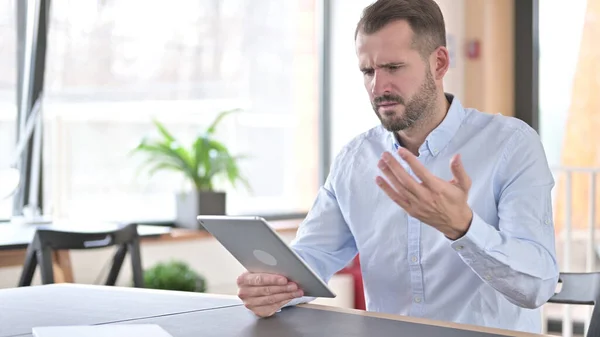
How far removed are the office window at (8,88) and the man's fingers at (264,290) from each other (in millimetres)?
2675

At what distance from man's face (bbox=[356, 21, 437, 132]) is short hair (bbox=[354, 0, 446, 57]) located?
0.01 metres

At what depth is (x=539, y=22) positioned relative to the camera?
16.5 ft

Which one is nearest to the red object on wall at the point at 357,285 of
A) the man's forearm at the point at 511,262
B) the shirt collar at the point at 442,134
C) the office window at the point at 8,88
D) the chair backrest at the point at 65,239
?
the office window at the point at 8,88

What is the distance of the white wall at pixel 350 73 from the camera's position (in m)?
5.10

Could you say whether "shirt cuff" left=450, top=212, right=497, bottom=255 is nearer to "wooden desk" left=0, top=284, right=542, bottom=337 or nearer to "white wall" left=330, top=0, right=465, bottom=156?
"wooden desk" left=0, top=284, right=542, bottom=337

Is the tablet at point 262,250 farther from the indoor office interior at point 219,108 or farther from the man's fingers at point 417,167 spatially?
the indoor office interior at point 219,108

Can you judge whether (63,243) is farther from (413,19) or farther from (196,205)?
(413,19)

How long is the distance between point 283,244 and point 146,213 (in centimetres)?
320

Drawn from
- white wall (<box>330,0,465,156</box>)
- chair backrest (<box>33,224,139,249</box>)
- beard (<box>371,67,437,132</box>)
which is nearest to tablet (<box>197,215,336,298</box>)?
beard (<box>371,67,437,132</box>)

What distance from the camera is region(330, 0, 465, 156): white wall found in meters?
5.10

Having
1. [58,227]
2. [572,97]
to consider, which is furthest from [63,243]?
[572,97]

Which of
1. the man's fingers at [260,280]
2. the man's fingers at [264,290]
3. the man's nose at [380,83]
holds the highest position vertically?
the man's nose at [380,83]

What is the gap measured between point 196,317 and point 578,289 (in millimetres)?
814

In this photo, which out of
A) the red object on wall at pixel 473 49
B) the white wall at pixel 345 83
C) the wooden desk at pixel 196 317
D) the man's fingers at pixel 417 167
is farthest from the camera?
the white wall at pixel 345 83
